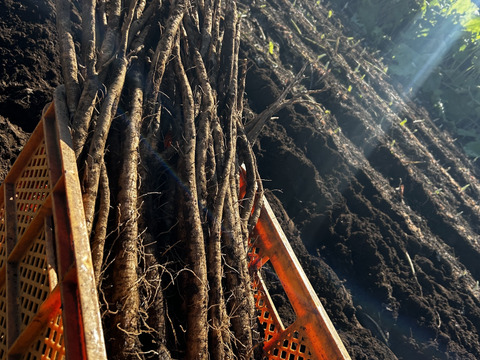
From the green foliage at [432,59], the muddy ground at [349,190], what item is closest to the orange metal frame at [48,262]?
the muddy ground at [349,190]

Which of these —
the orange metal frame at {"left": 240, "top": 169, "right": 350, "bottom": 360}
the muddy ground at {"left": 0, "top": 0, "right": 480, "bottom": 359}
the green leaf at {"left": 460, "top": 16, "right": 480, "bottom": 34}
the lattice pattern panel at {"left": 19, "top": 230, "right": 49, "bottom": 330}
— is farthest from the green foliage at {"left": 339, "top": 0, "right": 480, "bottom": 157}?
the lattice pattern panel at {"left": 19, "top": 230, "right": 49, "bottom": 330}

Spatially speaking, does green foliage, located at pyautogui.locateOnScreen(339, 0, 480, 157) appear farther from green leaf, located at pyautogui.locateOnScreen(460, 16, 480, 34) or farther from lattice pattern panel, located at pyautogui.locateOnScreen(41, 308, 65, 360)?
lattice pattern panel, located at pyautogui.locateOnScreen(41, 308, 65, 360)

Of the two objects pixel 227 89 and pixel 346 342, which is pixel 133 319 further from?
pixel 346 342

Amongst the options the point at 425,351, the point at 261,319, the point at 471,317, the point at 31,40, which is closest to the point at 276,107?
the point at 261,319

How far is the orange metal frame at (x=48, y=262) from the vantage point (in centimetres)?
96

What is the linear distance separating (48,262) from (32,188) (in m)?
0.45

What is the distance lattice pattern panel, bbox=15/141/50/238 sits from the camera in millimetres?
1357

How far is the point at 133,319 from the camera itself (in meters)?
1.29

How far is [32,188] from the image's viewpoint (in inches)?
56.5

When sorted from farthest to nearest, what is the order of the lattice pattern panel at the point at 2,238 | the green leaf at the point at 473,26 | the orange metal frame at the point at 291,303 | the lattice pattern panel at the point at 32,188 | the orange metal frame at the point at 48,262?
the green leaf at the point at 473,26 → the orange metal frame at the point at 291,303 → the lattice pattern panel at the point at 2,238 → the lattice pattern panel at the point at 32,188 → the orange metal frame at the point at 48,262

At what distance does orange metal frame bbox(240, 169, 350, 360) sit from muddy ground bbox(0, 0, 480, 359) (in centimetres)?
61

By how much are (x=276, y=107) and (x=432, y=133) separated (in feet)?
19.1

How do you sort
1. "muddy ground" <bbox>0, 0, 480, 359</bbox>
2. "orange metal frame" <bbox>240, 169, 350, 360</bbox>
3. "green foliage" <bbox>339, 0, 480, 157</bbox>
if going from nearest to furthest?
"orange metal frame" <bbox>240, 169, 350, 360</bbox> → "muddy ground" <bbox>0, 0, 480, 359</bbox> → "green foliage" <bbox>339, 0, 480, 157</bbox>

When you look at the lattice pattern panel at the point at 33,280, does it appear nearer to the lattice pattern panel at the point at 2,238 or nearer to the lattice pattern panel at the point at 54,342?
the lattice pattern panel at the point at 54,342
